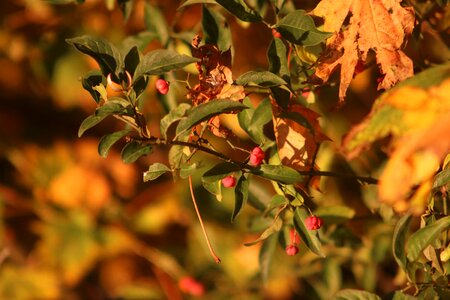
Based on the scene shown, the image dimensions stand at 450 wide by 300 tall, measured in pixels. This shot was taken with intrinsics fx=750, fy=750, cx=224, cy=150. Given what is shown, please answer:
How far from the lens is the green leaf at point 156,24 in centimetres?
146

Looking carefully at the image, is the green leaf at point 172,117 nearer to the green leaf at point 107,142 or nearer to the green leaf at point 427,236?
the green leaf at point 107,142

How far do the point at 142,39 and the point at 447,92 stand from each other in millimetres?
799

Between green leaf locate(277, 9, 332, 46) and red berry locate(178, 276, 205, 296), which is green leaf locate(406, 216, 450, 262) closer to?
green leaf locate(277, 9, 332, 46)

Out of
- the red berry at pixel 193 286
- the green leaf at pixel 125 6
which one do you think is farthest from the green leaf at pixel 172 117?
the red berry at pixel 193 286

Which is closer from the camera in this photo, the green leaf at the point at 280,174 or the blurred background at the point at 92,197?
the green leaf at the point at 280,174

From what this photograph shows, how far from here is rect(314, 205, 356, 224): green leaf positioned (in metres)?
1.36

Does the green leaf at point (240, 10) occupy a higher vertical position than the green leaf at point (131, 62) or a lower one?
higher

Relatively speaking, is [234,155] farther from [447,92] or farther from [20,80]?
[447,92]

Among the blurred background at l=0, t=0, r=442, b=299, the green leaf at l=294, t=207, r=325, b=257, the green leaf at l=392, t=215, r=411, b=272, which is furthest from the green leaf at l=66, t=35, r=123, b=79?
the blurred background at l=0, t=0, r=442, b=299

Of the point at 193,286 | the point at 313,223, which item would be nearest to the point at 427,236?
the point at 313,223

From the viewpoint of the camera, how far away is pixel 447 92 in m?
0.74

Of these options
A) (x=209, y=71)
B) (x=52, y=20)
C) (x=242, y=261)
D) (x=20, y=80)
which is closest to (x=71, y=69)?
(x=52, y=20)

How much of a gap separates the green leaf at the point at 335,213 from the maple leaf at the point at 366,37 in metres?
0.32

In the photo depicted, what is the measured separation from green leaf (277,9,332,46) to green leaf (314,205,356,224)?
0.40m
